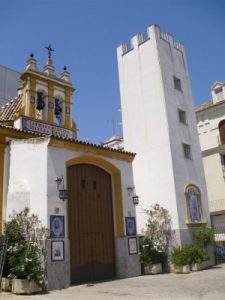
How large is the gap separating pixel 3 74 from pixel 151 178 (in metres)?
→ 15.5

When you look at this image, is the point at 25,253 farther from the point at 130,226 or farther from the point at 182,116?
the point at 182,116

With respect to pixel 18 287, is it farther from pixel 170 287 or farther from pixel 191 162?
pixel 191 162

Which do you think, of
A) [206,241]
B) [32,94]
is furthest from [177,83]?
[206,241]

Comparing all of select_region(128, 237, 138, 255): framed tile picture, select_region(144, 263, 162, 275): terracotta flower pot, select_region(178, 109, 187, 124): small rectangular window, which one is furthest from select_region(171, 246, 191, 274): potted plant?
select_region(178, 109, 187, 124): small rectangular window

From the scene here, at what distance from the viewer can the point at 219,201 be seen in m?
26.3

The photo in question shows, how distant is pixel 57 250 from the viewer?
490 inches

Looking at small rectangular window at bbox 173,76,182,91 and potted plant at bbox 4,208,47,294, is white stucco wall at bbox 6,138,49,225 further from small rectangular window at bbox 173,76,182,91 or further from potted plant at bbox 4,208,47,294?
small rectangular window at bbox 173,76,182,91

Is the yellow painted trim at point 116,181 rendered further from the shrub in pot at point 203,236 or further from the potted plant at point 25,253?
the shrub in pot at point 203,236

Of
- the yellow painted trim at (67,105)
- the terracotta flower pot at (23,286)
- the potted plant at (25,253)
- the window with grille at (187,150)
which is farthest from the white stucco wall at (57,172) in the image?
the window with grille at (187,150)

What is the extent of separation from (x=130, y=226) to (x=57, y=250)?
13.7 ft

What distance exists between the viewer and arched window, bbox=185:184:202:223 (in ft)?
62.1

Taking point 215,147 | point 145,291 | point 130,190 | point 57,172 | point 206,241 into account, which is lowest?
point 145,291

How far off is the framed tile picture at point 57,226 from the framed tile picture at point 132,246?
359 cm

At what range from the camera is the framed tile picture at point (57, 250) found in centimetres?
1227
